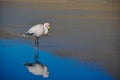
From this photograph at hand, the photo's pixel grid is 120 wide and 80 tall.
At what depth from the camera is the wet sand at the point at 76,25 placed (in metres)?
1.97

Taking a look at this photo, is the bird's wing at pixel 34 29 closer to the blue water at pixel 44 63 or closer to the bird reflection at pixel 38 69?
the blue water at pixel 44 63

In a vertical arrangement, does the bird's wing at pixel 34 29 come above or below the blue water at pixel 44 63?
above

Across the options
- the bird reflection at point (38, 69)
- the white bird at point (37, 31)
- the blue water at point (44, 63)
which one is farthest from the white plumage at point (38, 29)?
the bird reflection at point (38, 69)

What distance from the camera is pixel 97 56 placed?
1976 millimetres

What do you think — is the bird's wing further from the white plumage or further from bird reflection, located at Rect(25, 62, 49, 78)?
bird reflection, located at Rect(25, 62, 49, 78)

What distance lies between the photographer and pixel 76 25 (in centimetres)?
199

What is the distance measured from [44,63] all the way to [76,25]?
41 centimetres

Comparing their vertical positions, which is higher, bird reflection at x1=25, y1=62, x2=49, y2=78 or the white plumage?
the white plumage

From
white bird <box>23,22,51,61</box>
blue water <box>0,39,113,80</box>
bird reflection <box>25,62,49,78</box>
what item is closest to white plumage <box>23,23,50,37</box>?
white bird <box>23,22,51,61</box>

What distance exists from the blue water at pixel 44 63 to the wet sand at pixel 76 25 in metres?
0.05

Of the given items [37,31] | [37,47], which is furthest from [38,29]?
[37,47]

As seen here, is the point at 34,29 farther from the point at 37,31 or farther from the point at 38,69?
the point at 38,69

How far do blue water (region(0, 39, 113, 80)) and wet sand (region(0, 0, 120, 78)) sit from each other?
5 centimetres

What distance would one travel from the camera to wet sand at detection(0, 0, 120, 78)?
197 centimetres
